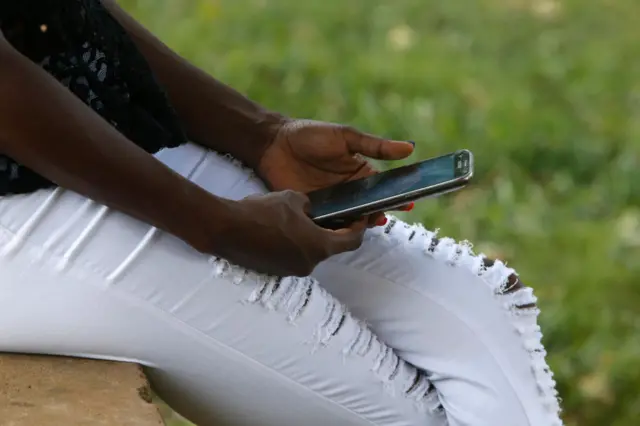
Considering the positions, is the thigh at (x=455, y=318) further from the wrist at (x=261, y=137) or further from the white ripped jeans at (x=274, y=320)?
the wrist at (x=261, y=137)

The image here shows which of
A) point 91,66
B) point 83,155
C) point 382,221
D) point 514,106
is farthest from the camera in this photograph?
point 514,106

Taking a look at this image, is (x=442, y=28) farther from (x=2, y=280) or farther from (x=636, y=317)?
(x=2, y=280)

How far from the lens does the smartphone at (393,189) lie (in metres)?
0.84

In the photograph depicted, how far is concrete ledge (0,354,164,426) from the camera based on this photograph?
2.36 ft

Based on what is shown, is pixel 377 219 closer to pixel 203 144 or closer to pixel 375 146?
pixel 375 146

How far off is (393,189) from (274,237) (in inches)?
5.6

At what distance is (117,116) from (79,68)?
6cm

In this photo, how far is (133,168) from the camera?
73cm

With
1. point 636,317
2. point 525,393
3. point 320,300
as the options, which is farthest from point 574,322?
point 320,300

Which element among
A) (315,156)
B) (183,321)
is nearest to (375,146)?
(315,156)

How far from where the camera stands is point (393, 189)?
862mm

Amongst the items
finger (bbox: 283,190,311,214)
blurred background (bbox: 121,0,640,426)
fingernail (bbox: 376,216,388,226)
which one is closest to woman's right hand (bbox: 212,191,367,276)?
A: finger (bbox: 283,190,311,214)

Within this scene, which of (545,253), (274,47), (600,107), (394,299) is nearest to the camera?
(394,299)

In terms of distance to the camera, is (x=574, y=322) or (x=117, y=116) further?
(x=574, y=322)
